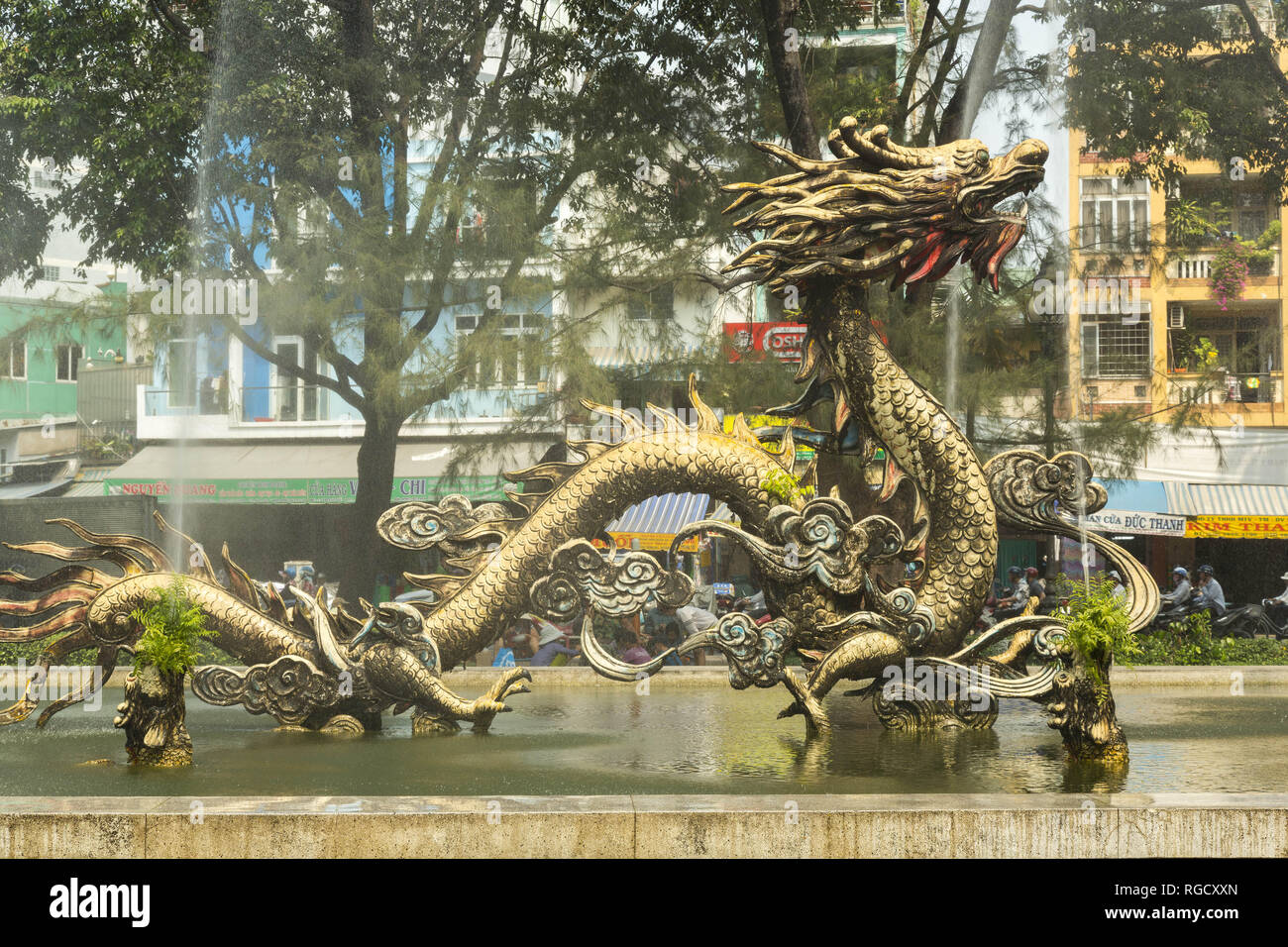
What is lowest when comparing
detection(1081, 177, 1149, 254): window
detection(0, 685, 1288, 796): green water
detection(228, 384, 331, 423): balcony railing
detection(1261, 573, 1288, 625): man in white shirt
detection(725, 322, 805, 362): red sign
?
detection(0, 685, 1288, 796): green water

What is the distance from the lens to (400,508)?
29.7 feet

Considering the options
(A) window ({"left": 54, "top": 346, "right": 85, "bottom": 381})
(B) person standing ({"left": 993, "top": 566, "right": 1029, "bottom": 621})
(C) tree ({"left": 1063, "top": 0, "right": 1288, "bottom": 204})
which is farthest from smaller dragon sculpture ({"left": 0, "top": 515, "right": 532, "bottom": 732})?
(A) window ({"left": 54, "top": 346, "right": 85, "bottom": 381})

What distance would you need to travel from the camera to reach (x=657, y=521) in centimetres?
1956

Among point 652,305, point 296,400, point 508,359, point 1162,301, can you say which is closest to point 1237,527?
point 1162,301

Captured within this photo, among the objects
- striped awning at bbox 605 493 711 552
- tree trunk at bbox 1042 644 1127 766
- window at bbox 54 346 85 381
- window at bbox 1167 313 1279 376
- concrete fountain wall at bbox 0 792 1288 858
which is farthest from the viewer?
window at bbox 54 346 85 381

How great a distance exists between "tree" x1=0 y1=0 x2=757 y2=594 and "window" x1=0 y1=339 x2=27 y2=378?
184 centimetres

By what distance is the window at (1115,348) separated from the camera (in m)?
18.1

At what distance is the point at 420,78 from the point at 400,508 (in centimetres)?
987

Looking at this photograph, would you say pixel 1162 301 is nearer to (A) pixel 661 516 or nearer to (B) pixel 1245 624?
(B) pixel 1245 624

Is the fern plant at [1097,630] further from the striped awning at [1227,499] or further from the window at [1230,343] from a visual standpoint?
the striped awning at [1227,499]

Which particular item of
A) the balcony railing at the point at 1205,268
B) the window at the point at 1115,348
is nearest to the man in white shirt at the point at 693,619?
the window at the point at 1115,348

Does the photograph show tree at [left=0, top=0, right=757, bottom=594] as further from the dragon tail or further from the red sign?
the dragon tail

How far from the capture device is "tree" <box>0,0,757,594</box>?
53.5 feet

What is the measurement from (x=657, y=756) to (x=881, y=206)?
3949 mm
